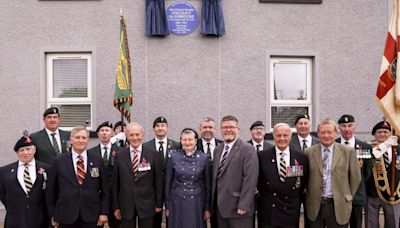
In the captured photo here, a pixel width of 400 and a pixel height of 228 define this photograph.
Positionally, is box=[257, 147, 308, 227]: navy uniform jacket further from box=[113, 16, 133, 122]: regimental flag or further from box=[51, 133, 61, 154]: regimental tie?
box=[51, 133, 61, 154]: regimental tie

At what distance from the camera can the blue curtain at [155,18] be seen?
7.06 metres

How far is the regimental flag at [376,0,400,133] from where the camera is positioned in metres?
4.80

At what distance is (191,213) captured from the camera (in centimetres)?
472

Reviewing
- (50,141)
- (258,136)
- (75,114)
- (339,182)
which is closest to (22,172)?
(50,141)

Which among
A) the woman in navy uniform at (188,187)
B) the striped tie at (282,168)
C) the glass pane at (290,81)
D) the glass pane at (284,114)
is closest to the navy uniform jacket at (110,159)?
the woman in navy uniform at (188,187)

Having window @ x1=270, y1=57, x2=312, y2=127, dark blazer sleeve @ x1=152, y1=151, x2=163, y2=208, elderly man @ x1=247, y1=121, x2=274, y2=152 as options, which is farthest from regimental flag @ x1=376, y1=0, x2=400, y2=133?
dark blazer sleeve @ x1=152, y1=151, x2=163, y2=208

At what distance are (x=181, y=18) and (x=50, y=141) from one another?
3212mm

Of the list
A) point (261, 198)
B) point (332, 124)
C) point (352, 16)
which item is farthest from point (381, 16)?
point (261, 198)

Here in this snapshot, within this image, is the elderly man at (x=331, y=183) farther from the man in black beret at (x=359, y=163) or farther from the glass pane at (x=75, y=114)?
the glass pane at (x=75, y=114)

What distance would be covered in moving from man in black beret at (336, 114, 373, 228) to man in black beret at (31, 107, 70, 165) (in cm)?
377

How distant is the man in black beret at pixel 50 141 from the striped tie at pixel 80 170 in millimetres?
881

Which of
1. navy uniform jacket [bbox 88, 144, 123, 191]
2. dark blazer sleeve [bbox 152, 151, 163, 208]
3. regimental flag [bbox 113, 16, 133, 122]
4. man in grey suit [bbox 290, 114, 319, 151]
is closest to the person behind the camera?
dark blazer sleeve [bbox 152, 151, 163, 208]

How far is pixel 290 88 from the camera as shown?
7512mm

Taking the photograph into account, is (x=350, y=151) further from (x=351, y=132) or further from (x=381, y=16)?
(x=381, y=16)
